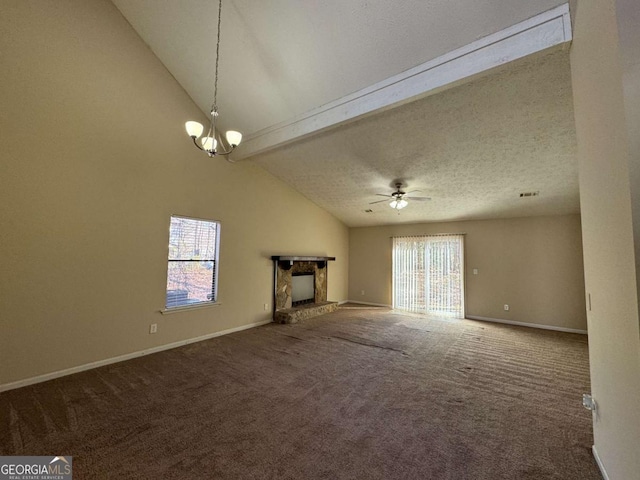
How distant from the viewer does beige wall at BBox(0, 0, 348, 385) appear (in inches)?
103

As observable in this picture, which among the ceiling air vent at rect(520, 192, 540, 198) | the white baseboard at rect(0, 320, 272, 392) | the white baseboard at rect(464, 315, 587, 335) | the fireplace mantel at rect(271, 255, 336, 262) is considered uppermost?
the ceiling air vent at rect(520, 192, 540, 198)

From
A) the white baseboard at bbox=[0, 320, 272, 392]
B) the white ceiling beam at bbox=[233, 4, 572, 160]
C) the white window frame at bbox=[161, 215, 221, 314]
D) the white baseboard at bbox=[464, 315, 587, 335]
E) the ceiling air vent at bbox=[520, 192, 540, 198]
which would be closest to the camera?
the white ceiling beam at bbox=[233, 4, 572, 160]

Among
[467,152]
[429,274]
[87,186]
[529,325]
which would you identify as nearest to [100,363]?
[87,186]

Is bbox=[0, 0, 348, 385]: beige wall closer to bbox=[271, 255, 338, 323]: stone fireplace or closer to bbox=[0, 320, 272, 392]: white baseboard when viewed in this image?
bbox=[0, 320, 272, 392]: white baseboard

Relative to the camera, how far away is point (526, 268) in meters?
5.40

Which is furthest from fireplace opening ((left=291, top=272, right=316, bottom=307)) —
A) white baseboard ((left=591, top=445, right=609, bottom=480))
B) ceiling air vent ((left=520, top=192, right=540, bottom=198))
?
white baseboard ((left=591, top=445, right=609, bottom=480))

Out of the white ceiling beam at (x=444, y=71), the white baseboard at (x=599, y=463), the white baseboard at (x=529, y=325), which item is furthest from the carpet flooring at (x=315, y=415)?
the white ceiling beam at (x=444, y=71)

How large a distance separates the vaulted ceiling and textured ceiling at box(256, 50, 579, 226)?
2cm

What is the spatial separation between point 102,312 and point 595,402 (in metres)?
4.80

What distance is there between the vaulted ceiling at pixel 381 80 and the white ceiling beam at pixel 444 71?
2.8 inches

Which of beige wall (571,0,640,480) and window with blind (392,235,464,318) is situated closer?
beige wall (571,0,640,480)

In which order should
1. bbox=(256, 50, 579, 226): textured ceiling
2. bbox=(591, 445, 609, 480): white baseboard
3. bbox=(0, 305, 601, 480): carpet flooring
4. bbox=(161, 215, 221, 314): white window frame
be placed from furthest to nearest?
1. bbox=(161, 215, 221, 314): white window frame
2. bbox=(256, 50, 579, 226): textured ceiling
3. bbox=(0, 305, 601, 480): carpet flooring
4. bbox=(591, 445, 609, 480): white baseboard

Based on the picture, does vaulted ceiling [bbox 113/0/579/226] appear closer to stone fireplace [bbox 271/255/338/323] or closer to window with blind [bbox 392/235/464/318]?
window with blind [bbox 392/235/464/318]

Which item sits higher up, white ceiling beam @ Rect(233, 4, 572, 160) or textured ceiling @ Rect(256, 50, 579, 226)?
white ceiling beam @ Rect(233, 4, 572, 160)
